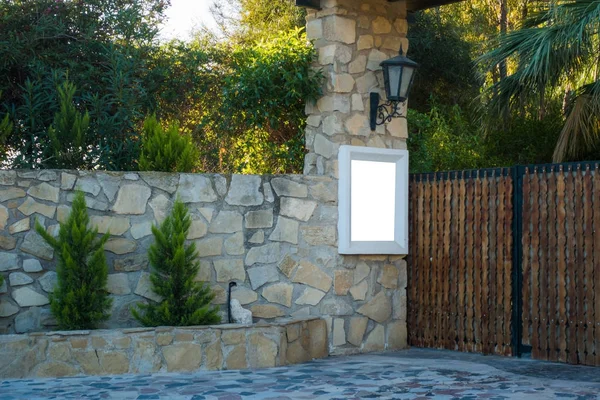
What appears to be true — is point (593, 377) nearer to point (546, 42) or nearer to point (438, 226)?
point (438, 226)

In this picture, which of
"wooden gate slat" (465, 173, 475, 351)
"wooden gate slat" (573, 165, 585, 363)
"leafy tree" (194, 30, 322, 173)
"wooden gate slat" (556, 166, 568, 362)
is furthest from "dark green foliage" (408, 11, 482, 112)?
"wooden gate slat" (573, 165, 585, 363)

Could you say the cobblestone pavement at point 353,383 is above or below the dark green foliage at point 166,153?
below

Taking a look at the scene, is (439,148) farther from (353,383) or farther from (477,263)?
(353,383)

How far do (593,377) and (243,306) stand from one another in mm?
3466

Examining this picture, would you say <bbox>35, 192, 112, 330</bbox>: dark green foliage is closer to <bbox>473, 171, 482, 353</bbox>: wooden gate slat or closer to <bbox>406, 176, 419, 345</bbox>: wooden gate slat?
<bbox>406, 176, 419, 345</bbox>: wooden gate slat

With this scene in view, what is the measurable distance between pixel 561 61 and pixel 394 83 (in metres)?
3.78

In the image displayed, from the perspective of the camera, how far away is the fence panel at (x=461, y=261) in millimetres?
8727

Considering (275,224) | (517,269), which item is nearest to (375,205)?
(275,224)

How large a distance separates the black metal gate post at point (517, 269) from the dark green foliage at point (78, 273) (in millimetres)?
4098

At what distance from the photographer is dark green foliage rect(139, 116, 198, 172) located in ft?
28.6

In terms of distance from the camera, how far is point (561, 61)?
38.8 ft

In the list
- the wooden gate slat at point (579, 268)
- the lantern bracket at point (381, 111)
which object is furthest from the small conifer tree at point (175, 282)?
the wooden gate slat at point (579, 268)

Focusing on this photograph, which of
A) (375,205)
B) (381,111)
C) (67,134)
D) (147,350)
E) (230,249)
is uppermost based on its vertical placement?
(381,111)

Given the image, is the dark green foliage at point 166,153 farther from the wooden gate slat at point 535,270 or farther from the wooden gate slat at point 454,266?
the wooden gate slat at point 535,270
